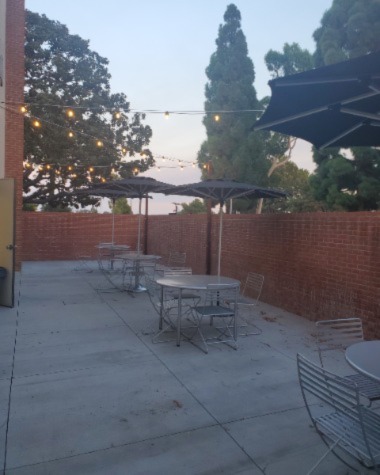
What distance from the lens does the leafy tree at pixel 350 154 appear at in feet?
38.0

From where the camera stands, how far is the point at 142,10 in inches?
587

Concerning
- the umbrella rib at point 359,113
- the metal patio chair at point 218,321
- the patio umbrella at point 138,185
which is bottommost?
the metal patio chair at point 218,321

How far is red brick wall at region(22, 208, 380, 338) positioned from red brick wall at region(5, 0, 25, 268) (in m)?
5.01

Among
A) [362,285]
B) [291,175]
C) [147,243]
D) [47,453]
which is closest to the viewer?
[47,453]

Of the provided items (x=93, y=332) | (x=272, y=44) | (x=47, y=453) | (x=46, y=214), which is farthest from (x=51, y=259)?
(x=272, y=44)

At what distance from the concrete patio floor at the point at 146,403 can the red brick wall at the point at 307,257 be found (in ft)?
2.36

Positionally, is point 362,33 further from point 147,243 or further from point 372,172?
point 147,243

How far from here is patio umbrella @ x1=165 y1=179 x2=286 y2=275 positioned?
5.87 meters

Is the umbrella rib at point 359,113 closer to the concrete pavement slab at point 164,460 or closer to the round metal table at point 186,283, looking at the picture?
the concrete pavement slab at point 164,460

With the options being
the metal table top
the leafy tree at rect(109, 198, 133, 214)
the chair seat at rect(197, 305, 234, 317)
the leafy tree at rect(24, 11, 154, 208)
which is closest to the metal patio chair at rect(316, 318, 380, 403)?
the chair seat at rect(197, 305, 234, 317)

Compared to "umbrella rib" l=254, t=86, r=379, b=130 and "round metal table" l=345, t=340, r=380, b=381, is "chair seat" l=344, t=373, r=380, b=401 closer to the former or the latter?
"round metal table" l=345, t=340, r=380, b=381

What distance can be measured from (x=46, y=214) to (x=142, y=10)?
8.42 m

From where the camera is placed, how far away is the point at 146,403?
3.29 m

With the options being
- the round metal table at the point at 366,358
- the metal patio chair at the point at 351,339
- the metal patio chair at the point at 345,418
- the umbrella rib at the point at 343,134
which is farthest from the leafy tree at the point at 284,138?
the metal patio chair at the point at 345,418
